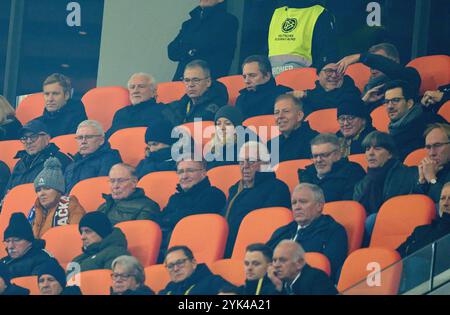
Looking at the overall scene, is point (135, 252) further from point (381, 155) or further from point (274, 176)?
point (381, 155)

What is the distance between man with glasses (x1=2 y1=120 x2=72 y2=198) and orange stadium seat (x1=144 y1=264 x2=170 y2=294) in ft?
5.58

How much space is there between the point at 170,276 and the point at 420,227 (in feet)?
3.94

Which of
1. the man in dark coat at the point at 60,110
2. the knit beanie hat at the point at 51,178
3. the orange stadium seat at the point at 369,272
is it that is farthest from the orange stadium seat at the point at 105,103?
the orange stadium seat at the point at 369,272

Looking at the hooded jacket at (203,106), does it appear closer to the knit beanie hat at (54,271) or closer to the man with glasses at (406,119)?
the man with glasses at (406,119)

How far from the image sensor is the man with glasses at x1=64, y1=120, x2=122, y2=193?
7164 millimetres

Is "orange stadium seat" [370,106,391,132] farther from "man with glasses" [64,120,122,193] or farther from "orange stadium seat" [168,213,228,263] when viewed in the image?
"man with glasses" [64,120,122,193]

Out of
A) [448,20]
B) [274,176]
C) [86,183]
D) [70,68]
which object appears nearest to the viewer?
[274,176]

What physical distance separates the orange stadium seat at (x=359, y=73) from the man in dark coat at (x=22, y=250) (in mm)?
2003

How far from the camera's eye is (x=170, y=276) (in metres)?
5.77

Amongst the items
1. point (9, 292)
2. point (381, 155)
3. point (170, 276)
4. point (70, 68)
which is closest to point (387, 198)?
point (381, 155)

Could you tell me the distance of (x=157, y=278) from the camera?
589 cm

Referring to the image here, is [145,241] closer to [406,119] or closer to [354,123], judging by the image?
[354,123]

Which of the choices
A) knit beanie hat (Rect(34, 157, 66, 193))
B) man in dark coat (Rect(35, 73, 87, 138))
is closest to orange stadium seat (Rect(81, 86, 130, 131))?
man in dark coat (Rect(35, 73, 87, 138))

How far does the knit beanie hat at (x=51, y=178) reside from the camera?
6977 millimetres
